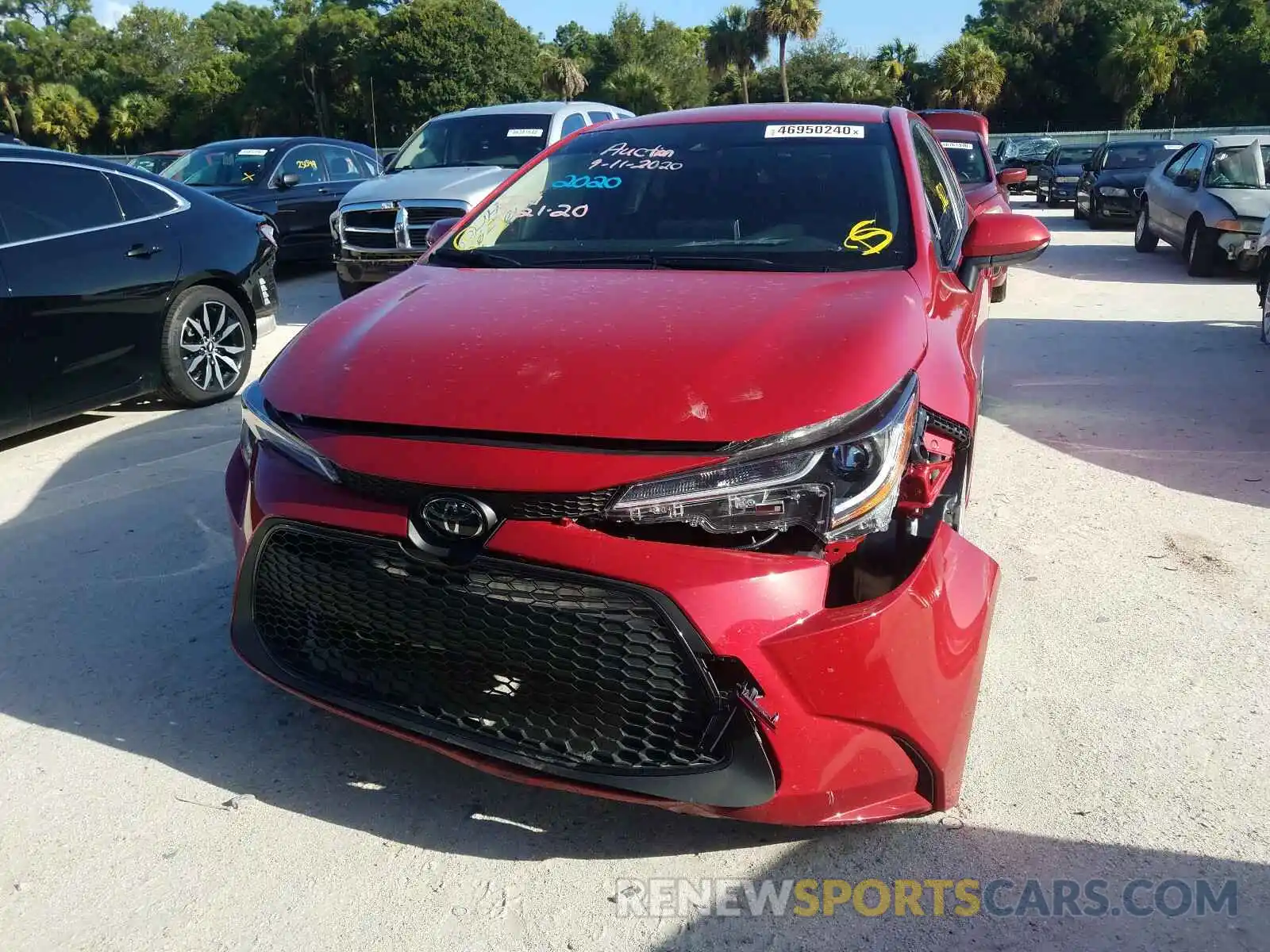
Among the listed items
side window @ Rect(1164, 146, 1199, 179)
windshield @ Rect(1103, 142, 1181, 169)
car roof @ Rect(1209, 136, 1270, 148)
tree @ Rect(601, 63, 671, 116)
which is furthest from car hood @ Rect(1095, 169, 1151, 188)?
tree @ Rect(601, 63, 671, 116)

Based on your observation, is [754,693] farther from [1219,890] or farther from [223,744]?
[223,744]

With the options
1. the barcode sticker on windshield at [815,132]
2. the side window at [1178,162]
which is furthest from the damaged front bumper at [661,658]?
the side window at [1178,162]

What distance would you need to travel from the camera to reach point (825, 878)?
2375 millimetres

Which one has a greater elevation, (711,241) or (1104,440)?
(711,241)

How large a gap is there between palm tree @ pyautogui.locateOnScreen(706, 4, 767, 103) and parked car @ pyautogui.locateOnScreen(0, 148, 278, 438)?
50.1 meters

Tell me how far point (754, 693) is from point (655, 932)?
1.92 ft

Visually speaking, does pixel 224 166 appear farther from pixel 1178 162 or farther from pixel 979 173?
pixel 1178 162

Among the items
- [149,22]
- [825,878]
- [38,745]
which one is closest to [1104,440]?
[825,878]

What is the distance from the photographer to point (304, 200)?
11.8m

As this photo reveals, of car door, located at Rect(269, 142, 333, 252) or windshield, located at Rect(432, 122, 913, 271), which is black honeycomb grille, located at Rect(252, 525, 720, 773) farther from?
car door, located at Rect(269, 142, 333, 252)

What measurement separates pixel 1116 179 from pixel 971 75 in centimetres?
3642

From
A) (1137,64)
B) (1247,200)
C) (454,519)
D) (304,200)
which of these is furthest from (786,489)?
(1137,64)

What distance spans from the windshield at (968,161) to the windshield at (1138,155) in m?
8.38

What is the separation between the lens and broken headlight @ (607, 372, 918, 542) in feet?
7.06
